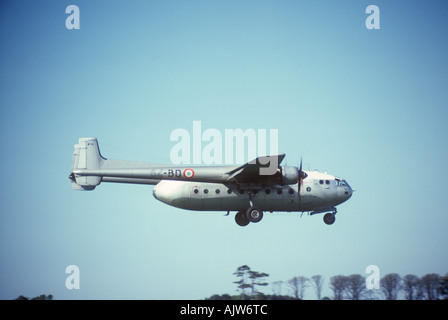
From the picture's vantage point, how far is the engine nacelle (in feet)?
134

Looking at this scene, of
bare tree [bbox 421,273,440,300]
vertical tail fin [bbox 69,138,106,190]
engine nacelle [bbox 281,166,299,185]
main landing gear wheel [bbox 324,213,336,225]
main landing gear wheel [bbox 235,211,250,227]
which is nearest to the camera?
bare tree [bbox 421,273,440,300]

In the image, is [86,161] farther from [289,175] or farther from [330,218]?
[330,218]

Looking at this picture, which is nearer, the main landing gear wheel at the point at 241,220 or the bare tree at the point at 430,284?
the bare tree at the point at 430,284

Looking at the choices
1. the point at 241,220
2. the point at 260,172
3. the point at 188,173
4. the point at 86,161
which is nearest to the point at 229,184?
the point at 260,172

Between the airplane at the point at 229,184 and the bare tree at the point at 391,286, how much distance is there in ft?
27.4

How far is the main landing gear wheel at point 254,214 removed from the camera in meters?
Answer: 41.8

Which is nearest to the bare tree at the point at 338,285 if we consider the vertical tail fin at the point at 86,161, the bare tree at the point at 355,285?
the bare tree at the point at 355,285

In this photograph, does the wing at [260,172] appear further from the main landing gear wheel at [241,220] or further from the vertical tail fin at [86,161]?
the vertical tail fin at [86,161]

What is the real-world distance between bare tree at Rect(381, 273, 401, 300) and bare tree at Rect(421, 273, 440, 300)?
1.59 metres

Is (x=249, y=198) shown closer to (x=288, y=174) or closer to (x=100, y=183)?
(x=288, y=174)

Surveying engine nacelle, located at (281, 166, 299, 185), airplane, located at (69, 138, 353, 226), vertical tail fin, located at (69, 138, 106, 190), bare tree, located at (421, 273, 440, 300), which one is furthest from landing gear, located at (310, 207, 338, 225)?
vertical tail fin, located at (69, 138, 106, 190)

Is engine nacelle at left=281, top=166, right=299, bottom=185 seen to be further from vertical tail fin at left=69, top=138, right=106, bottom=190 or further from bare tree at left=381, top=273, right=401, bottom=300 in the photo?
vertical tail fin at left=69, top=138, right=106, bottom=190
